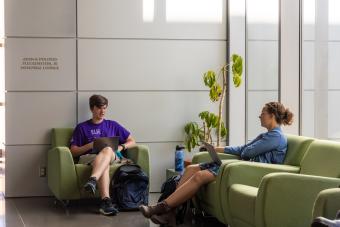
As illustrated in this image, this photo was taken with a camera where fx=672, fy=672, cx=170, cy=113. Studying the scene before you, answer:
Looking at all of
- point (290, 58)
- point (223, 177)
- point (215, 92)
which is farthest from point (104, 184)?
point (290, 58)

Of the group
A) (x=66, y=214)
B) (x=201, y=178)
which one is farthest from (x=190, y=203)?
(x=66, y=214)

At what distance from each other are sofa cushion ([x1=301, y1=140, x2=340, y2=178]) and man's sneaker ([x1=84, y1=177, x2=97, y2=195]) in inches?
85.0

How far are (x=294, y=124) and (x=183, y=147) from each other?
1.79m

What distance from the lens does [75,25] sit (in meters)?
8.02

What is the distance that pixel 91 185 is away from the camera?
21.8 ft

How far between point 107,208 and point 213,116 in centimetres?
199

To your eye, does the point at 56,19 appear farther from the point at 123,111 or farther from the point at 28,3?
the point at 123,111

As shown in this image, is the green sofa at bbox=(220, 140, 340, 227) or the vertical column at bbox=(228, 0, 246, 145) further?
the vertical column at bbox=(228, 0, 246, 145)

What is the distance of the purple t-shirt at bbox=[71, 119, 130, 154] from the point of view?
7.50 m

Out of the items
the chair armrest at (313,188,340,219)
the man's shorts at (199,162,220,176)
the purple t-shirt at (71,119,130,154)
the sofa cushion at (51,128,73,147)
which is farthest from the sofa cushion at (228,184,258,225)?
the sofa cushion at (51,128,73,147)

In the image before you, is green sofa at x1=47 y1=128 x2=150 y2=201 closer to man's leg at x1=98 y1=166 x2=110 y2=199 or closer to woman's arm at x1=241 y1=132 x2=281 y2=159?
man's leg at x1=98 y1=166 x2=110 y2=199

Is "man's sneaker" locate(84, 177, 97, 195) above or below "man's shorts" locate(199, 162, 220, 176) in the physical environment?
below

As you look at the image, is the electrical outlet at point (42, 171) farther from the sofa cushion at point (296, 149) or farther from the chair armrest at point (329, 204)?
the chair armrest at point (329, 204)

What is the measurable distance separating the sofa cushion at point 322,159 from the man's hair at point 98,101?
2666mm
